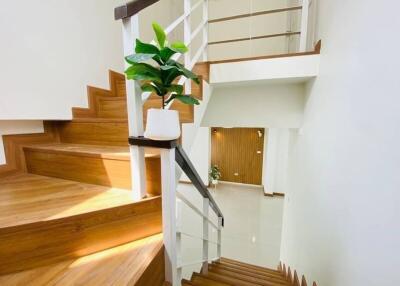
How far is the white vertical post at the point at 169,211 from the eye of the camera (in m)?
0.89

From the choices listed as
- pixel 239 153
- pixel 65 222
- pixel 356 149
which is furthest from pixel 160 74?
pixel 239 153

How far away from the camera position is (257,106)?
2.29 metres

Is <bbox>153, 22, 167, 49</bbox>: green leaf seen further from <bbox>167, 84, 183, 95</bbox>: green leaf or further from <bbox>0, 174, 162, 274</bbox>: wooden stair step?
<bbox>0, 174, 162, 274</bbox>: wooden stair step

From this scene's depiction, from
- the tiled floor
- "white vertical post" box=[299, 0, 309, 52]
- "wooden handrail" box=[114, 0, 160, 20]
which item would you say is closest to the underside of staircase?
"wooden handrail" box=[114, 0, 160, 20]

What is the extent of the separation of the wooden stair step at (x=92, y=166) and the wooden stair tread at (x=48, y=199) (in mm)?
46

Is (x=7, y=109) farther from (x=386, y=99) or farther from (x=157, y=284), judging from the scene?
(x=386, y=99)

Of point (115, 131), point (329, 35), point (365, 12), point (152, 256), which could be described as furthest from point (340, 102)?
point (115, 131)

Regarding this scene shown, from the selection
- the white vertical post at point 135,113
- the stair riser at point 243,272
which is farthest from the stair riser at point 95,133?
the stair riser at point 243,272

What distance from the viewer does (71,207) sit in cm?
93

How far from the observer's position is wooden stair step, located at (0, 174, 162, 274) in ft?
2.60

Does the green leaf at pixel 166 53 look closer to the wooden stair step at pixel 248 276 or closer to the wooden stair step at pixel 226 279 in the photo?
the wooden stair step at pixel 226 279

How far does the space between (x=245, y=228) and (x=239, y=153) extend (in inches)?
121

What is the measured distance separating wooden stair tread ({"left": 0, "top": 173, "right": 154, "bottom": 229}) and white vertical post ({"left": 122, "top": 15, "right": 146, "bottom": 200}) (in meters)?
0.10

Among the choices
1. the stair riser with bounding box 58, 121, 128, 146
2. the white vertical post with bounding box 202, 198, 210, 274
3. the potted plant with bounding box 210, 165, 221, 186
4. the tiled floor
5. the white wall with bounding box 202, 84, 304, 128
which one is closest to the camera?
the stair riser with bounding box 58, 121, 128, 146
